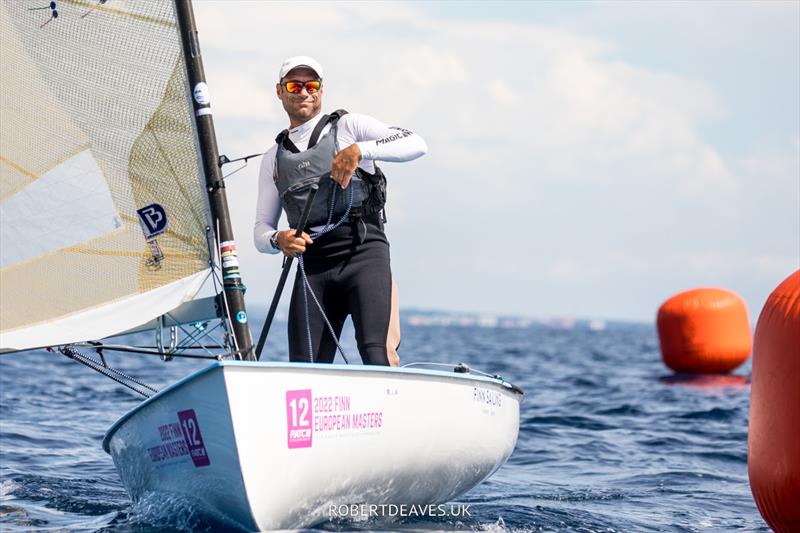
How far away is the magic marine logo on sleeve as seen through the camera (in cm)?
508

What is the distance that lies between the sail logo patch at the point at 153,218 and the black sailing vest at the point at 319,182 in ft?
1.90

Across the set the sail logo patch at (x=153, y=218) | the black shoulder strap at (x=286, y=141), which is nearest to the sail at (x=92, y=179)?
the sail logo patch at (x=153, y=218)

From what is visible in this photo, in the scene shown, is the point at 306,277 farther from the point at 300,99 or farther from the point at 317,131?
the point at 300,99

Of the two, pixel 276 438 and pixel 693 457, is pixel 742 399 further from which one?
pixel 276 438

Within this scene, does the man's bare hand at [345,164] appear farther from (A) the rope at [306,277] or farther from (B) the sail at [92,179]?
(B) the sail at [92,179]

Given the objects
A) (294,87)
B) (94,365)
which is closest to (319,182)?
(294,87)

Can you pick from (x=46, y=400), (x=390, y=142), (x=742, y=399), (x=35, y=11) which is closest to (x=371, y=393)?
(x=390, y=142)

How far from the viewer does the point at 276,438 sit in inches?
160

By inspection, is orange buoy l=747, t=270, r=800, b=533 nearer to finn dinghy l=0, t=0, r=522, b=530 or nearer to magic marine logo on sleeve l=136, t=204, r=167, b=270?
finn dinghy l=0, t=0, r=522, b=530

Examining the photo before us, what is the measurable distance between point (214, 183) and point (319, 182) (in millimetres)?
583

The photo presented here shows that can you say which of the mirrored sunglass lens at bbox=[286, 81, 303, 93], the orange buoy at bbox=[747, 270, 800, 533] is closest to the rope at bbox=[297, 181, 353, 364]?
the mirrored sunglass lens at bbox=[286, 81, 303, 93]

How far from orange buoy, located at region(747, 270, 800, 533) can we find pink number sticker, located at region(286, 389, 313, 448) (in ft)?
6.44

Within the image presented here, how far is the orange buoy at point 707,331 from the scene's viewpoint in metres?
18.2

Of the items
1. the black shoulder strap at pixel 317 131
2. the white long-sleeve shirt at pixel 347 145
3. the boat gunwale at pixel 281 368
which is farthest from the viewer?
the black shoulder strap at pixel 317 131
